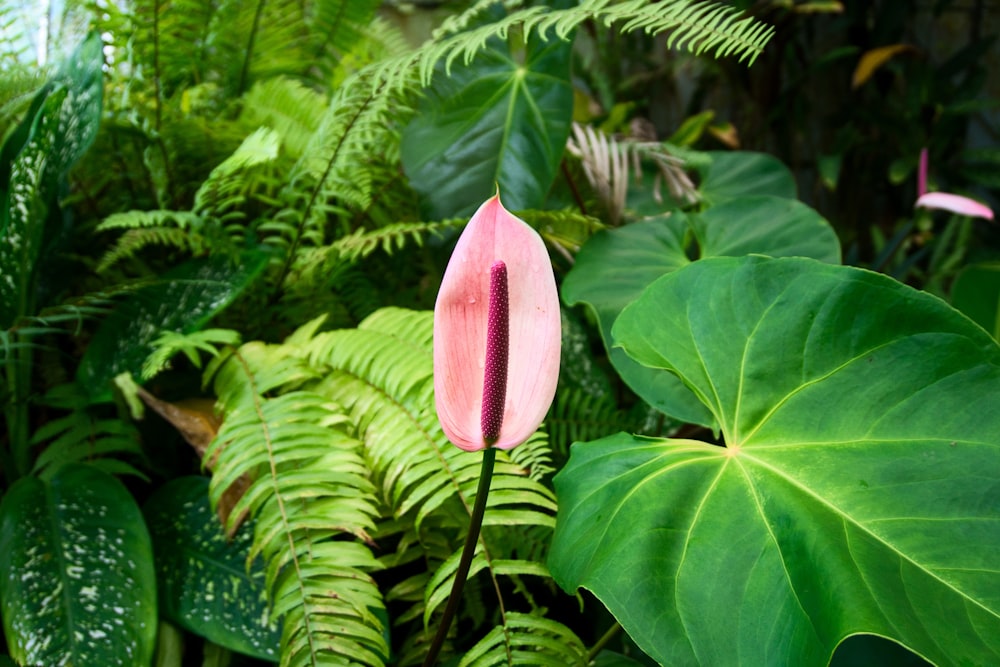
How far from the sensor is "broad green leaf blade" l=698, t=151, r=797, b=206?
1336 mm

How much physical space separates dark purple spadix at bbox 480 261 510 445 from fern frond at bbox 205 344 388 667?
0.82 ft

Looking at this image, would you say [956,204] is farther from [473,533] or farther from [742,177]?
[473,533]

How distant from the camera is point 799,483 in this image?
56cm

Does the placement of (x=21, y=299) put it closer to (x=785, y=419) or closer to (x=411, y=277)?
(x=411, y=277)

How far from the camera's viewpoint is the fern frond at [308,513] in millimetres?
621

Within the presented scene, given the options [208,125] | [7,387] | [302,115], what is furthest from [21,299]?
[302,115]

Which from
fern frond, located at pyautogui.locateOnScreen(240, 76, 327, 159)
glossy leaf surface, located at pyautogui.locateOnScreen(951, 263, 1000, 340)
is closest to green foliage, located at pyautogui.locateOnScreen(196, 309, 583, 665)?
fern frond, located at pyautogui.locateOnScreen(240, 76, 327, 159)

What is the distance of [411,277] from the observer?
1280mm

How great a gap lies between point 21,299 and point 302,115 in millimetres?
520

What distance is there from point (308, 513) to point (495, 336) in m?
0.33

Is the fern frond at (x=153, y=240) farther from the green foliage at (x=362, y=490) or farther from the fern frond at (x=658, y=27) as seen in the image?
the fern frond at (x=658, y=27)

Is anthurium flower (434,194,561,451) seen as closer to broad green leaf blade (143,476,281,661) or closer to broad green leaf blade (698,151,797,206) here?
broad green leaf blade (143,476,281,661)

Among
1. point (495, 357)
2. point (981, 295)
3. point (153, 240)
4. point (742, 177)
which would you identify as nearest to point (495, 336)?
point (495, 357)

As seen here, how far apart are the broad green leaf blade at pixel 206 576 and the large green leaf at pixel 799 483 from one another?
350mm
